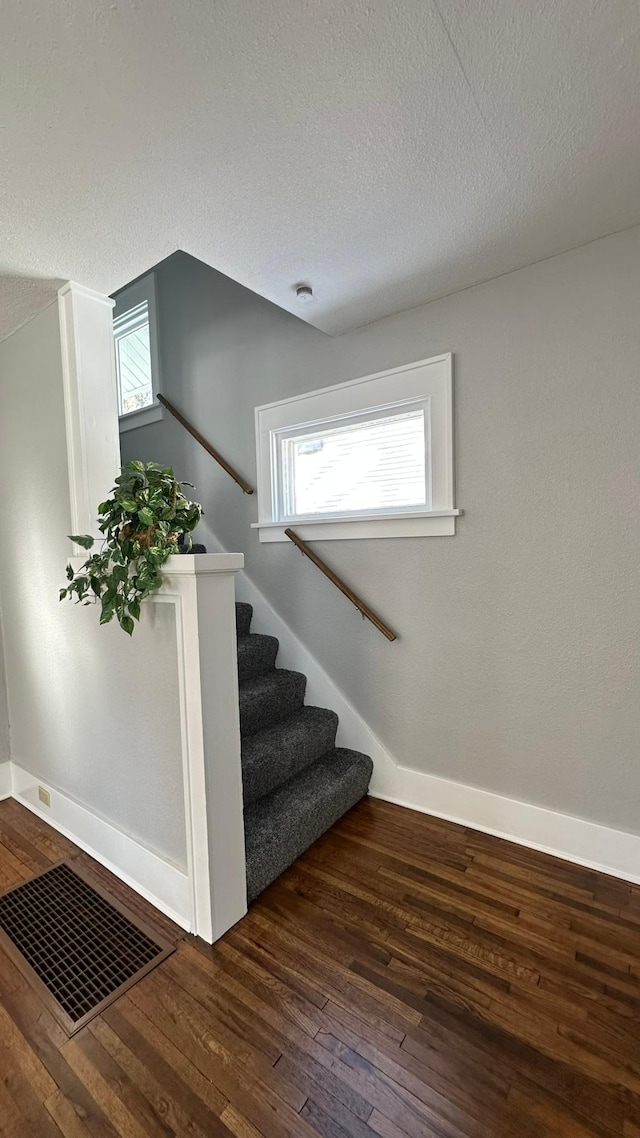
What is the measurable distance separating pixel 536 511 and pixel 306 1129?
1.94 metres

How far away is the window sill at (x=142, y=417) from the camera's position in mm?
3310

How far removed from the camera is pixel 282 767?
203cm

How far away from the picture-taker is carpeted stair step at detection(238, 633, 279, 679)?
7.86 feet

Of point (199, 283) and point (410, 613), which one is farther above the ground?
point (199, 283)

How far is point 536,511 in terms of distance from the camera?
181 cm

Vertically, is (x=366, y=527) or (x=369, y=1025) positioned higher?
(x=366, y=527)

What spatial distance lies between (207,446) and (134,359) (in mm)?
1365

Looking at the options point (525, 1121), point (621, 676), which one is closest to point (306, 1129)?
point (525, 1121)

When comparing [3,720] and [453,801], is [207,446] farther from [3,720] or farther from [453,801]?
[453,801]

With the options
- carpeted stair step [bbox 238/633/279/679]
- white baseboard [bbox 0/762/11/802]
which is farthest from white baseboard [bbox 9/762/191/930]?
carpeted stair step [bbox 238/633/279/679]

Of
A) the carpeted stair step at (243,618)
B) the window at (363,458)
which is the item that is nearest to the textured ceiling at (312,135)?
the window at (363,458)

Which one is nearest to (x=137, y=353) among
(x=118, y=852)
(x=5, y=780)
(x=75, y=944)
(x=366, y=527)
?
(x=366, y=527)

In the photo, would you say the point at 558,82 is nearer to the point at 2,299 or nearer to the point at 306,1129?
the point at 2,299

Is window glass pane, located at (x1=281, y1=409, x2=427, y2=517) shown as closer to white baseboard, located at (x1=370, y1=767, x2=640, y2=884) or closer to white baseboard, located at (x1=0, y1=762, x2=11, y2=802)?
white baseboard, located at (x1=370, y1=767, x2=640, y2=884)
